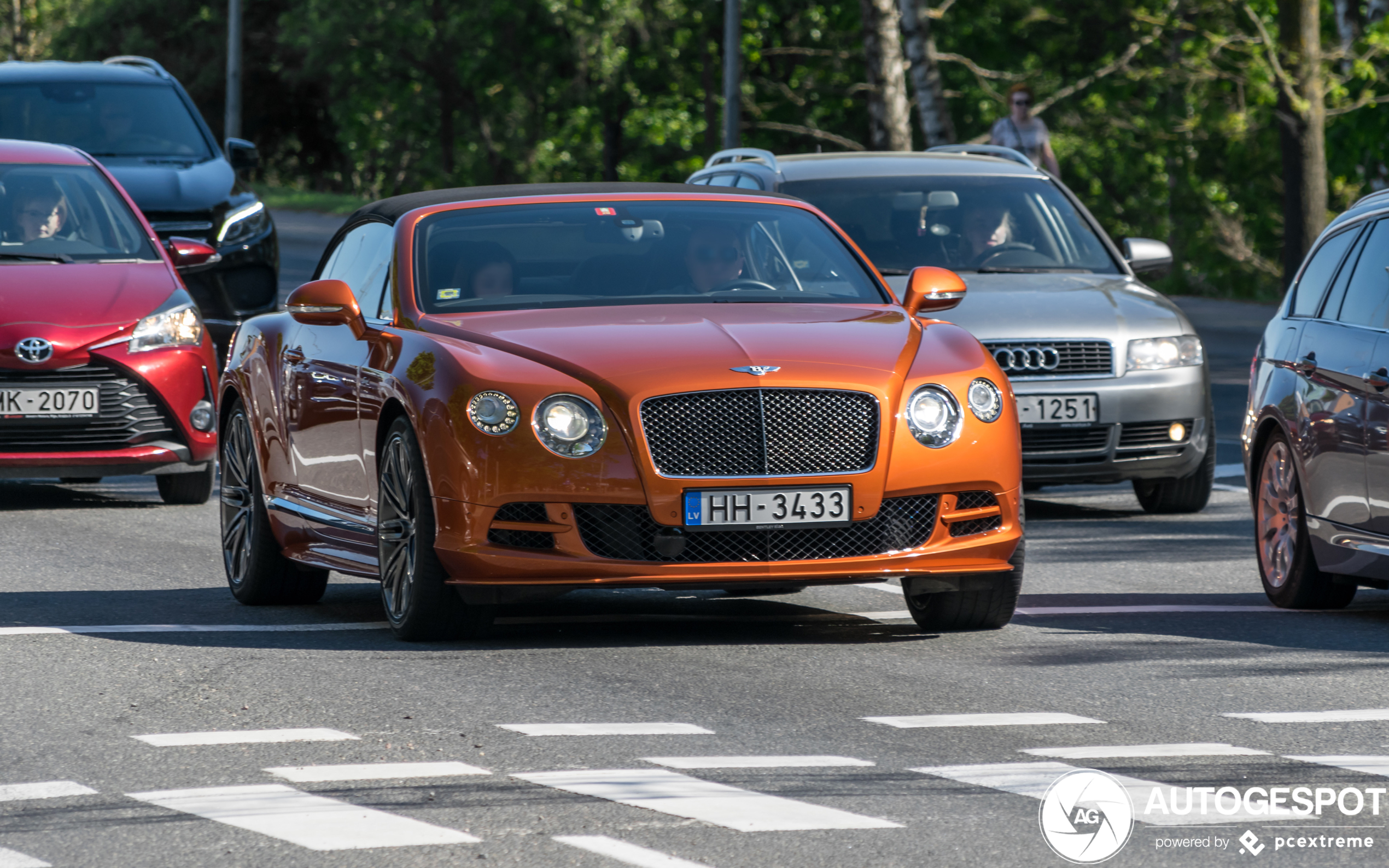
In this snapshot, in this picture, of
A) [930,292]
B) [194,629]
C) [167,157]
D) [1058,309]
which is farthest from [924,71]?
[194,629]

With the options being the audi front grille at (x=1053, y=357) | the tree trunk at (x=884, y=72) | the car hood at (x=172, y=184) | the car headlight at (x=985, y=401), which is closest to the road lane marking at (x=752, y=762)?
the car headlight at (x=985, y=401)

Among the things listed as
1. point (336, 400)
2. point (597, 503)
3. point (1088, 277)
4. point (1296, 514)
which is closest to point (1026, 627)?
point (1296, 514)

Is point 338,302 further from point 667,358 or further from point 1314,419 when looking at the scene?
point 1314,419

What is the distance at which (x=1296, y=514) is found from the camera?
30.9 ft

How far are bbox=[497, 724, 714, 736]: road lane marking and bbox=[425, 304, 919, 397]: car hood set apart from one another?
1.44 metres

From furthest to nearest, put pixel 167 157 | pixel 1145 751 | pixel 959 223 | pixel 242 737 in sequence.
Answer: pixel 167 157, pixel 959 223, pixel 242 737, pixel 1145 751

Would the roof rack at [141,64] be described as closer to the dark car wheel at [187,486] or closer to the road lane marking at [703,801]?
the dark car wheel at [187,486]

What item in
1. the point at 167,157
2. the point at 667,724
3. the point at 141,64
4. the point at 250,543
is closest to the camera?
the point at 667,724

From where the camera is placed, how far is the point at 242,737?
6559mm

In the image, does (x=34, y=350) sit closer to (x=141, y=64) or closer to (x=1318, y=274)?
(x=1318, y=274)

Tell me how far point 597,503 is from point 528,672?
58 cm

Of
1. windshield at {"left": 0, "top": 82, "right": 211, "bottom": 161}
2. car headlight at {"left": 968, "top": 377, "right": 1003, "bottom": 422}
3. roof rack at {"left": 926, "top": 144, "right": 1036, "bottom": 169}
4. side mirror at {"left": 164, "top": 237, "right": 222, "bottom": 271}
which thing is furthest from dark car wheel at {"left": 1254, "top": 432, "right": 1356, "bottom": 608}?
windshield at {"left": 0, "top": 82, "right": 211, "bottom": 161}

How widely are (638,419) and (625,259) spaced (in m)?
1.35

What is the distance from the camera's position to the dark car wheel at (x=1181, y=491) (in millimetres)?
13047
